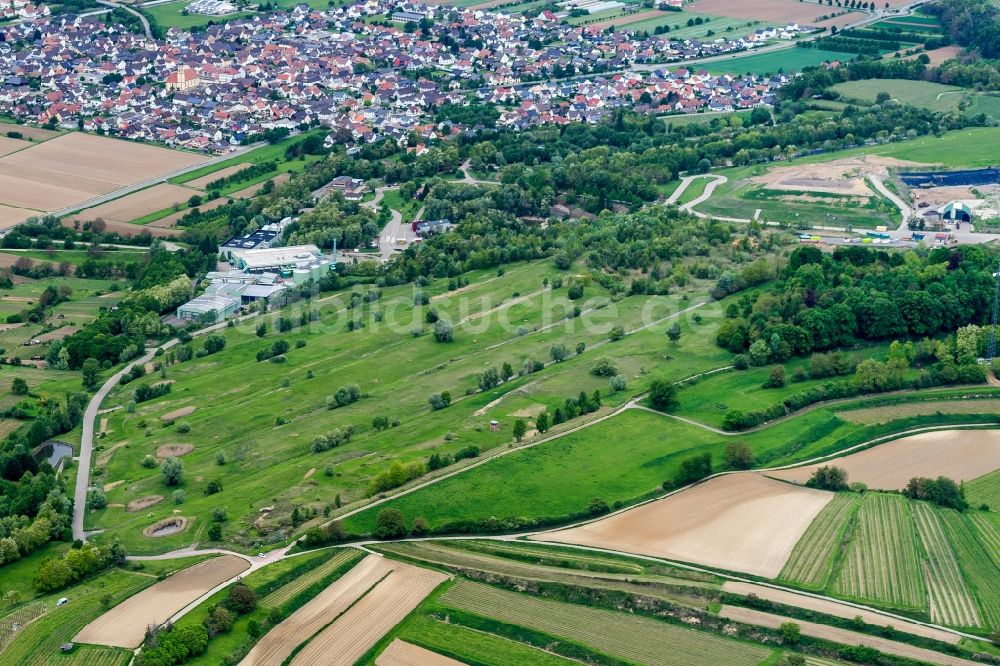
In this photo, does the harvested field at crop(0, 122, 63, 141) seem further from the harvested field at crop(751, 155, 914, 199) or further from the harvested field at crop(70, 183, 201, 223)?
the harvested field at crop(751, 155, 914, 199)

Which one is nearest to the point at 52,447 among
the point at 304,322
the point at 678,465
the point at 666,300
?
the point at 304,322

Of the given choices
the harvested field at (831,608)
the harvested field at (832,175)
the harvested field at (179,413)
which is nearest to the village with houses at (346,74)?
the harvested field at (832,175)

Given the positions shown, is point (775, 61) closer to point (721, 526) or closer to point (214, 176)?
point (214, 176)

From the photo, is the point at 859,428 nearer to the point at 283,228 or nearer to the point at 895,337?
the point at 895,337

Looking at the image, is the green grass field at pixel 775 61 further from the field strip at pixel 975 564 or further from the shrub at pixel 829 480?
the field strip at pixel 975 564

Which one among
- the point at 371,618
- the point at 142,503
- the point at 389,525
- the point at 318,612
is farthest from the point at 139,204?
the point at 371,618
